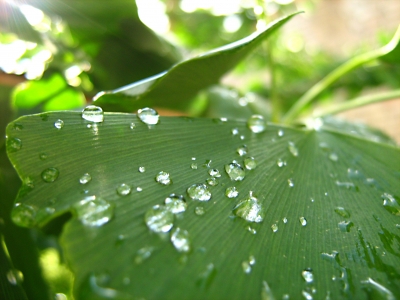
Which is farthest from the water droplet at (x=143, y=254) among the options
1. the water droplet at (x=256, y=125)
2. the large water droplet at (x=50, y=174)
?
the water droplet at (x=256, y=125)

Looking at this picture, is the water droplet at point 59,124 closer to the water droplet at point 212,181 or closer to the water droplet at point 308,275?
the water droplet at point 212,181

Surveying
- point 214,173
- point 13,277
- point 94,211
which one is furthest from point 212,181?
point 13,277

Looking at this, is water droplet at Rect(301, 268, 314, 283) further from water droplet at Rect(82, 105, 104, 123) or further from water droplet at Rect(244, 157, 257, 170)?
water droplet at Rect(82, 105, 104, 123)

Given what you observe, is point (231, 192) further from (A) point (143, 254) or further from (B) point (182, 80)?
(B) point (182, 80)

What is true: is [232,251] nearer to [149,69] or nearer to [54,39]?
Result: [149,69]

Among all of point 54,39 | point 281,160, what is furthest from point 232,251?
point 54,39

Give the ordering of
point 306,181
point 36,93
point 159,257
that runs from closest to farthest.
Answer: point 159,257, point 306,181, point 36,93

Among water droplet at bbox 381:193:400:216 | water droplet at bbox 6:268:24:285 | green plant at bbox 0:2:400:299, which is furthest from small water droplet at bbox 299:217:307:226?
water droplet at bbox 6:268:24:285
